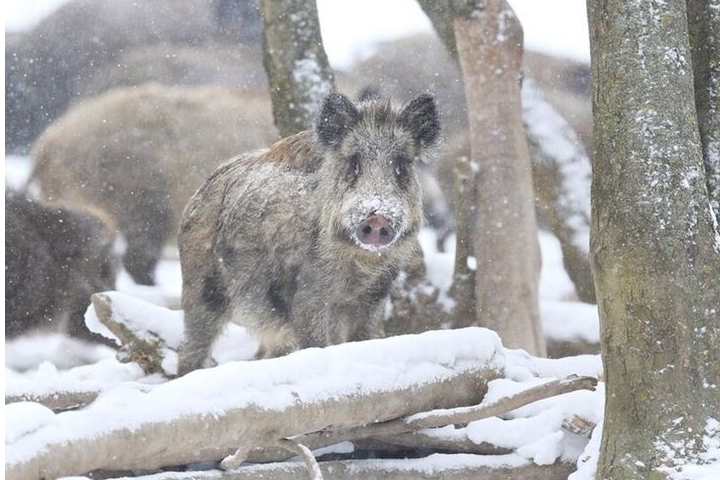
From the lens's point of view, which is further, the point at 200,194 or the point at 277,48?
the point at 277,48

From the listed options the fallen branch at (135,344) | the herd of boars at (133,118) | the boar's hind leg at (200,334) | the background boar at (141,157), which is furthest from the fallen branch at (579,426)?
the background boar at (141,157)

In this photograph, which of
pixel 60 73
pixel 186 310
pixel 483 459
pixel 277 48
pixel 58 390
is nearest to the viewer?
pixel 483 459

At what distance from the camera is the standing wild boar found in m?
6.10

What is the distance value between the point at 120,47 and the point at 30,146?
1.56 m

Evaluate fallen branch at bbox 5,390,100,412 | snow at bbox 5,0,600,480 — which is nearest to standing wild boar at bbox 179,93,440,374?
snow at bbox 5,0,600,480

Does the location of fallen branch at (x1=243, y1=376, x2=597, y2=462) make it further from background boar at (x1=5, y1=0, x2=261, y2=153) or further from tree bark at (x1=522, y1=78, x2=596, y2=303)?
background boar at (x1=5, y1=0, x2=261, y2=153)

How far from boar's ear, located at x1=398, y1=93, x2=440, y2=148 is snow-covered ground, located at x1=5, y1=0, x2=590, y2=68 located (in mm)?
6465

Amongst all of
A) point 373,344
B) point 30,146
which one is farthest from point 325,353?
point 30,146

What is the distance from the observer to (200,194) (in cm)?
718

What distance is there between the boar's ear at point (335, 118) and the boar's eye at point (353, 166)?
0.44ft

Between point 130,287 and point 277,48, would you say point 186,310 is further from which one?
point 130,287

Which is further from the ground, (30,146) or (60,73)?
(60,73)

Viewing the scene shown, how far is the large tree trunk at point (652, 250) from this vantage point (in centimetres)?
418

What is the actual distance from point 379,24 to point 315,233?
27.1 ft
